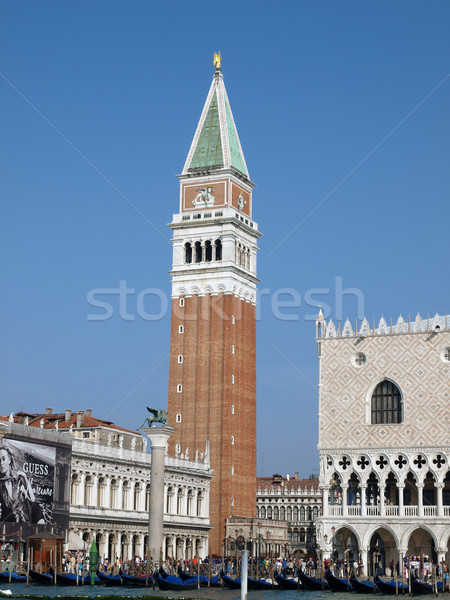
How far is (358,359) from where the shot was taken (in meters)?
51.2

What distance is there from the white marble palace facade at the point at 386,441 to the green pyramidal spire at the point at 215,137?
25.0 metres

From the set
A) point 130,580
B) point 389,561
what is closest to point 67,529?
point 130,580

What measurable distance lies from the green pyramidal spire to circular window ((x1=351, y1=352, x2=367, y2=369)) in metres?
25.4

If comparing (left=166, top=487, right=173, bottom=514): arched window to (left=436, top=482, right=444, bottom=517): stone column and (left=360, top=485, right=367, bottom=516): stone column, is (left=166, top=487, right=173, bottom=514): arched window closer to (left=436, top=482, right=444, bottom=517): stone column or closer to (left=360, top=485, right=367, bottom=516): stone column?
(left=360, top=485, right=367, bottom=516): stone column

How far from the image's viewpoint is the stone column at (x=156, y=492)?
38.6 metres

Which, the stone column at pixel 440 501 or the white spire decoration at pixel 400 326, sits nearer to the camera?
the stone column at pixel 440 501

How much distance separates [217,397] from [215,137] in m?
19.3

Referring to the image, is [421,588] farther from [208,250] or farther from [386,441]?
[208,250]

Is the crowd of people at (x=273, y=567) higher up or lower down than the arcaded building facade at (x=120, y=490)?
lower down

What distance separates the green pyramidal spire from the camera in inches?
2869

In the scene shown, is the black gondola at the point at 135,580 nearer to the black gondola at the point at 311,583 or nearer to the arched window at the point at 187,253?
the black gondola at the point at 311,583

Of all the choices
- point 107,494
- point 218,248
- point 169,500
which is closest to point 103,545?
point 107,494

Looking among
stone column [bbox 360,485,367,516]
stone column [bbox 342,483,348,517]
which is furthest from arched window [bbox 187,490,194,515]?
stone column [bbox 360,485,367,516]

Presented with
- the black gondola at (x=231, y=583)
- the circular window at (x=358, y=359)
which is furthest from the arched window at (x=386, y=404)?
the black gondola at (x=231, y=583)
